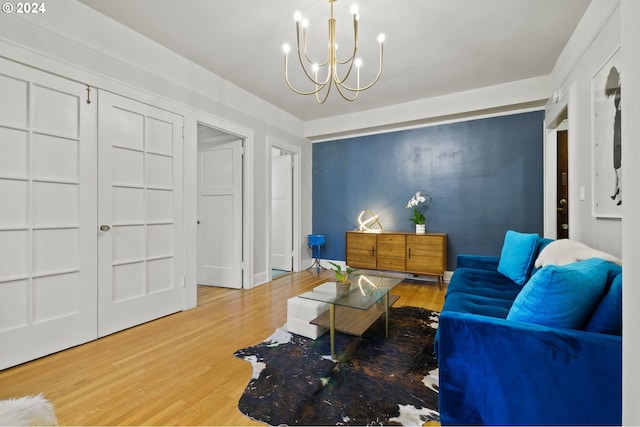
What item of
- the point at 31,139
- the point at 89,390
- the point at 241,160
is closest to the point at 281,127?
the point at 241,160

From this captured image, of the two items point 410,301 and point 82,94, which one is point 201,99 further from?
point 410,301

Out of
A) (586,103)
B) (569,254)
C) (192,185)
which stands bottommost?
(569,254)

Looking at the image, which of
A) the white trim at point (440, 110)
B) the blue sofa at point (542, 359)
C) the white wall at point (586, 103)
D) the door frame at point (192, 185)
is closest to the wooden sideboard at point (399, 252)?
the white wall at point (586, 103)

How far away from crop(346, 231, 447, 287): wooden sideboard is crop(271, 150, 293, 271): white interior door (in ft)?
3.53

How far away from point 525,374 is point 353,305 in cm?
108

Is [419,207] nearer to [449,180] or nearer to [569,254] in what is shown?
[449,180]

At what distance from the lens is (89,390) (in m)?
1.69

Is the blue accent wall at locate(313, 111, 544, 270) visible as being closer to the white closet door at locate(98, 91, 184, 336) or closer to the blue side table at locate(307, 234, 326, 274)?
the blue side table at locate(307, 234, 326, 274)

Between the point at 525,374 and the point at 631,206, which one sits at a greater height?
the point at 631,206

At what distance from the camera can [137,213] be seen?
104 inches

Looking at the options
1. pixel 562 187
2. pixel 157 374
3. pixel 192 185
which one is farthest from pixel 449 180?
pixel 157 374

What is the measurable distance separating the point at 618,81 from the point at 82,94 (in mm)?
3673

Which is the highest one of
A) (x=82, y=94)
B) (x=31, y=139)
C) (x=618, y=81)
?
(x=82, y=94)

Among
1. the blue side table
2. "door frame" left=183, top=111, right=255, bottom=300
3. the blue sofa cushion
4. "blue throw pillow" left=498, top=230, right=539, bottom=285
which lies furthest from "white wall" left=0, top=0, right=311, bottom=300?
the blue sofa cushion
